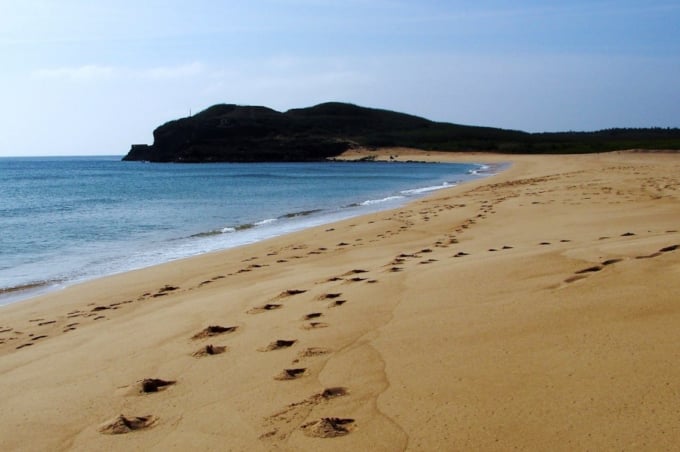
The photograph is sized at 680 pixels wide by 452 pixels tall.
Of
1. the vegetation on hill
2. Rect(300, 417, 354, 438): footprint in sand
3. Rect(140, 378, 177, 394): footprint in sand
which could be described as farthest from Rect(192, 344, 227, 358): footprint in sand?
the vegetation on hill

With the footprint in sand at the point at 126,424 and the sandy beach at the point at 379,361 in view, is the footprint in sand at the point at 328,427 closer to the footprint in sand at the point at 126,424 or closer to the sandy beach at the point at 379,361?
the sandy beach at the point at 379,361

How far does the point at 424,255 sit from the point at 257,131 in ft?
398

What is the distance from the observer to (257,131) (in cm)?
12731

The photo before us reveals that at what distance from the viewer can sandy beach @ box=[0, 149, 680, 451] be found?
3049mm

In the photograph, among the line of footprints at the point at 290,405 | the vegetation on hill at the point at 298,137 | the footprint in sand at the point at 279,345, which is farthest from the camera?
the vegetation on hill at the point at 298,137

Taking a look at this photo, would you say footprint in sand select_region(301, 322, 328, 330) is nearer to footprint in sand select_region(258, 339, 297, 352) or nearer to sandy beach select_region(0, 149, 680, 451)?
sandy beach select_region(0, 149, 680, 451)

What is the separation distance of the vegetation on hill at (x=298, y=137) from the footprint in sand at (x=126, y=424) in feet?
322

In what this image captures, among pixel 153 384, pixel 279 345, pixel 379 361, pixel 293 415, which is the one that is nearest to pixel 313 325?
pixel 279 345

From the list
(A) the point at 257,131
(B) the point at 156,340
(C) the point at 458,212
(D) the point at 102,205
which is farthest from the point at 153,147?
(B) the point at 156,340

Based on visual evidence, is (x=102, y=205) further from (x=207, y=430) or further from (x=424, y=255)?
(x=207, y=430)

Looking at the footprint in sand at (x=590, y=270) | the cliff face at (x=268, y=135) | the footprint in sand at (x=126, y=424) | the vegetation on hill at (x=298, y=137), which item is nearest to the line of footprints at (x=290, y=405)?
the footprint in sand at (x=126, y=424)

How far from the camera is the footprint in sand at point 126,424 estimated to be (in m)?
3.54

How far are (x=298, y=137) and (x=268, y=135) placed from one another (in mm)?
6474

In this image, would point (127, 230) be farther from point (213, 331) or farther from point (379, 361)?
point (379, 361)
